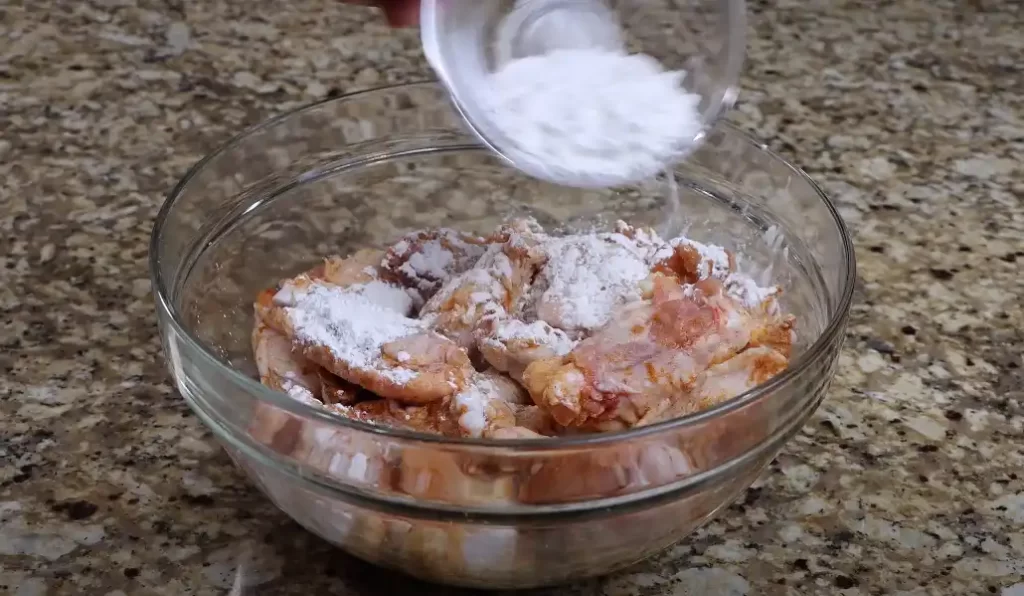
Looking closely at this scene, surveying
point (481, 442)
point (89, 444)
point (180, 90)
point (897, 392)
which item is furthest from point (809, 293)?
point (180, 90)

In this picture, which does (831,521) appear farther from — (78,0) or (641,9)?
(78,0)

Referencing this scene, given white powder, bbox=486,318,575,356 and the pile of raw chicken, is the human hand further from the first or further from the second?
white powder, bbox=486,318,575,356

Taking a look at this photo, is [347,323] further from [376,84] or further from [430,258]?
[376,84]

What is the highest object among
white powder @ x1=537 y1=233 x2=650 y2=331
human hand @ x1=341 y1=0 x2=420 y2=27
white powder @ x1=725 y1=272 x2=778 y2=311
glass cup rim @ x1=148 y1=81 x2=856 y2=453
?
human hand @ x1=341 y1=0 x2=420 y2=27

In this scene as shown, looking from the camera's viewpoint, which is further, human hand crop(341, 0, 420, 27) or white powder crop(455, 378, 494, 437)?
human hand crop(341, 0, 420, 27)

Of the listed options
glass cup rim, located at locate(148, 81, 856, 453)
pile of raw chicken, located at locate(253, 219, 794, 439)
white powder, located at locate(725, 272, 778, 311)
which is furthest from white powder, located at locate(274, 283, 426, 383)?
white powder, located at locate(725, 272, 778, 311)

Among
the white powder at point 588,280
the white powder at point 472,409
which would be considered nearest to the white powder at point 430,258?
the white powder at point 588,280
